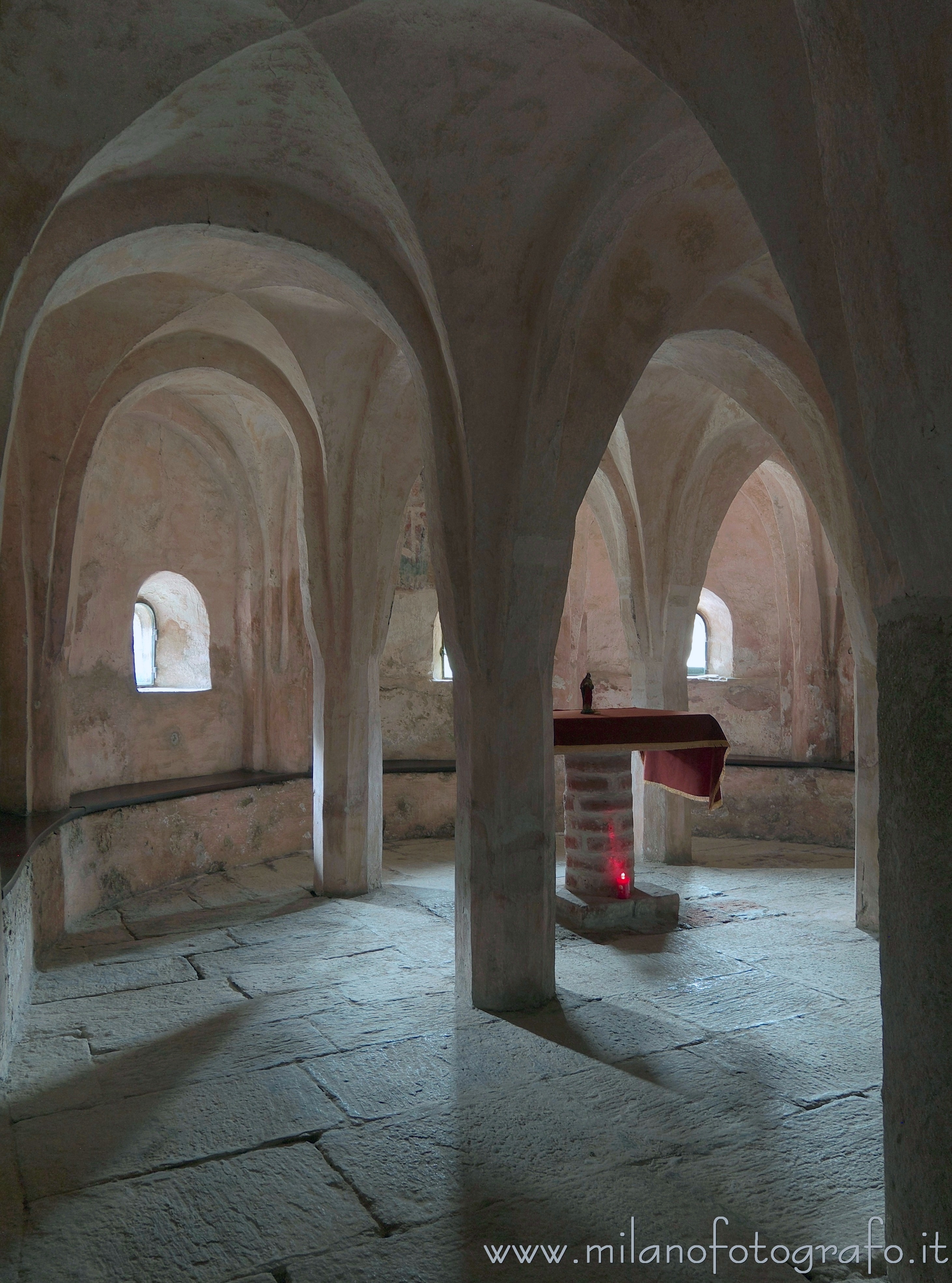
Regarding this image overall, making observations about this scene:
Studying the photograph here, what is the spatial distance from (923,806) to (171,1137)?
402cm

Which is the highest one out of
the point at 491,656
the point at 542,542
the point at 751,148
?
the point at 751,148

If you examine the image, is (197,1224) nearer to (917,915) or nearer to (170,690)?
(917,915)

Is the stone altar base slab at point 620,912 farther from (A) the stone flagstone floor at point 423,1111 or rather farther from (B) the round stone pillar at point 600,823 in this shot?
(A) the stone flagstone floor at point 423,1111

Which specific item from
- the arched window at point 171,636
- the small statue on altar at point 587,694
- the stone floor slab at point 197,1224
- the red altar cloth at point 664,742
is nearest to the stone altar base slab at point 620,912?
the red altar cloth at point 664,742

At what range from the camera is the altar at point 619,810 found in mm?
7977

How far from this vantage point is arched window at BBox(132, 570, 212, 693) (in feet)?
41.2

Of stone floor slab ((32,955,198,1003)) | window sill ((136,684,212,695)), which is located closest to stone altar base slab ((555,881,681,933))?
stone floor slab ((32,955,198,1003))

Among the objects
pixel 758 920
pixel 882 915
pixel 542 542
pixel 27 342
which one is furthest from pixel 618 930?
pixel 27 342

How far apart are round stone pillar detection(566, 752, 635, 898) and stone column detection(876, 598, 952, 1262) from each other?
18.2ft

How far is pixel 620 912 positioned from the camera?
826cm

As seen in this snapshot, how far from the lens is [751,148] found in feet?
9.34

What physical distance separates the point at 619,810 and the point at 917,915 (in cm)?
600

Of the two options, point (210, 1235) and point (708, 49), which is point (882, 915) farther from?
point (210, 1235)

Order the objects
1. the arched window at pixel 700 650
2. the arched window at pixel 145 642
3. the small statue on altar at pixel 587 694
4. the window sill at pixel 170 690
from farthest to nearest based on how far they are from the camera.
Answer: the arched window at pixel 700 650 → the arched window at pixel 145 642 → the window sill at pixel 170 690 → the small statue on altar at pixel 587 694
